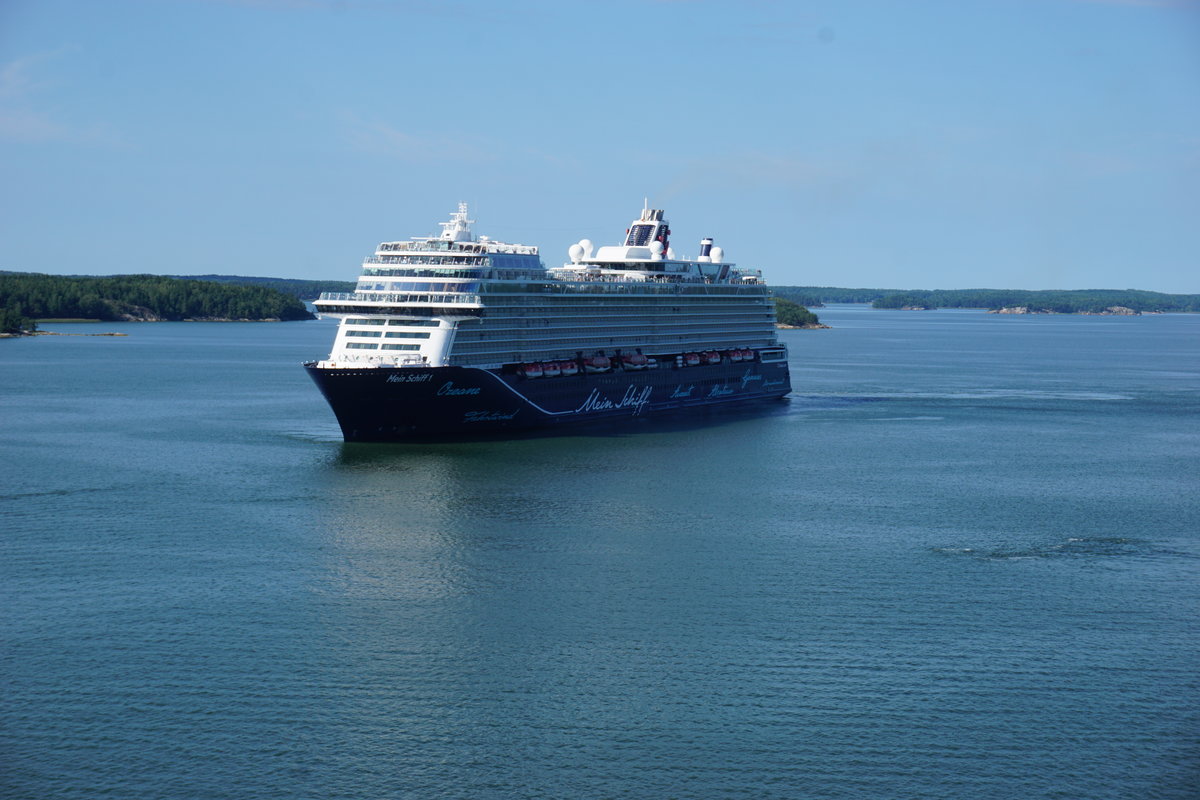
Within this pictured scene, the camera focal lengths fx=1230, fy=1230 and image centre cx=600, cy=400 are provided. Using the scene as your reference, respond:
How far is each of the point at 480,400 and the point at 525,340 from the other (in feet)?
18.8

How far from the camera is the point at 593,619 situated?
31.4 m

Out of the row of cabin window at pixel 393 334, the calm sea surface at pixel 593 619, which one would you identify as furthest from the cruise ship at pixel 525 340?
the calm sea surface at pixel 593 619

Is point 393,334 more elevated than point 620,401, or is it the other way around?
point 393,334

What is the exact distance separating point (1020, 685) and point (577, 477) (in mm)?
25471

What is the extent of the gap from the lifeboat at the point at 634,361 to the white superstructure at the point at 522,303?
Result: 748 mm

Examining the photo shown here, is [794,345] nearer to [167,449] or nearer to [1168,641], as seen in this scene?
[167,449]

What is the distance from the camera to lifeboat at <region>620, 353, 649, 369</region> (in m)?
70.4

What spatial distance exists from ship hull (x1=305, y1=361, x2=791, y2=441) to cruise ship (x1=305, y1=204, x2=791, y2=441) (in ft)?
0.22

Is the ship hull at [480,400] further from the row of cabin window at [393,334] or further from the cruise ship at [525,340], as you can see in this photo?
the row of cabin window at [393,334]

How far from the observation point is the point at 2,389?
81.8 m

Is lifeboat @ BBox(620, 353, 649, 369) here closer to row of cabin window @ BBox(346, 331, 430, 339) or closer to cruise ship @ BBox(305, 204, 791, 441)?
cruise ship @ BBox(305, 204, 791, 441)

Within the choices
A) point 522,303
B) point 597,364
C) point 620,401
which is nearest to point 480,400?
point 522,303

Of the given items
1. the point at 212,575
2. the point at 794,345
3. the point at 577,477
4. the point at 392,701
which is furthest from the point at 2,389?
the point at 794,345

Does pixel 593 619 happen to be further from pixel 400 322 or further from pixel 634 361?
pixel 634 361
